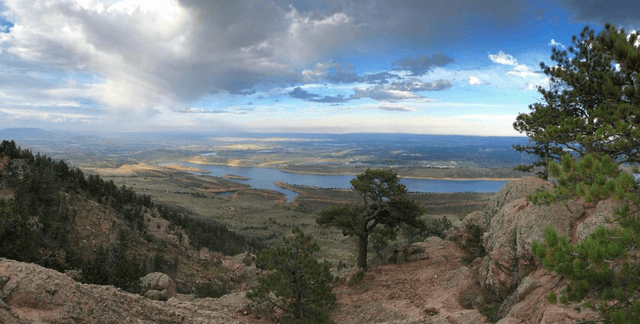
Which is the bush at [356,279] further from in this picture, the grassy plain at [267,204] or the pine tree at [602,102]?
the grassy plain at [267,204]

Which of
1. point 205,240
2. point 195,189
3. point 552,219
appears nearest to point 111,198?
point 205,240

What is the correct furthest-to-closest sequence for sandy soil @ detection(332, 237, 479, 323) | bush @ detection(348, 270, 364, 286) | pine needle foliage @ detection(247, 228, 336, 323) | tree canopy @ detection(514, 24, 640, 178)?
bush @ detection(348, 270, 364, 286) < pine needle foliage @ detection(247, 228, 336, 323) < sandy soil @ detection(332, 237, 479, 323) < tree canopy @ detection(514, 24, 640, 178)

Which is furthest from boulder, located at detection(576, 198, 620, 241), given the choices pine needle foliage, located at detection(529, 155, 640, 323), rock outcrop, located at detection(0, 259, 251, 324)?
rock outcrop, located at detection(0, 259, 251, 324)

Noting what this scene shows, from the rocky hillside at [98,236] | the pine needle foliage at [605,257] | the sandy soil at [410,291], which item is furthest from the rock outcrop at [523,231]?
the rocky hillside at [98,236]

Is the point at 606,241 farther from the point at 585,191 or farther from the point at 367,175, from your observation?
the point at 367,175

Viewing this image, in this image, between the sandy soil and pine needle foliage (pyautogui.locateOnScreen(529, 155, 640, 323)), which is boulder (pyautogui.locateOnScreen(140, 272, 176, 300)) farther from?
pine needle foliage (pyautogui.locateOnScreen(529, 155, 640, 323))
